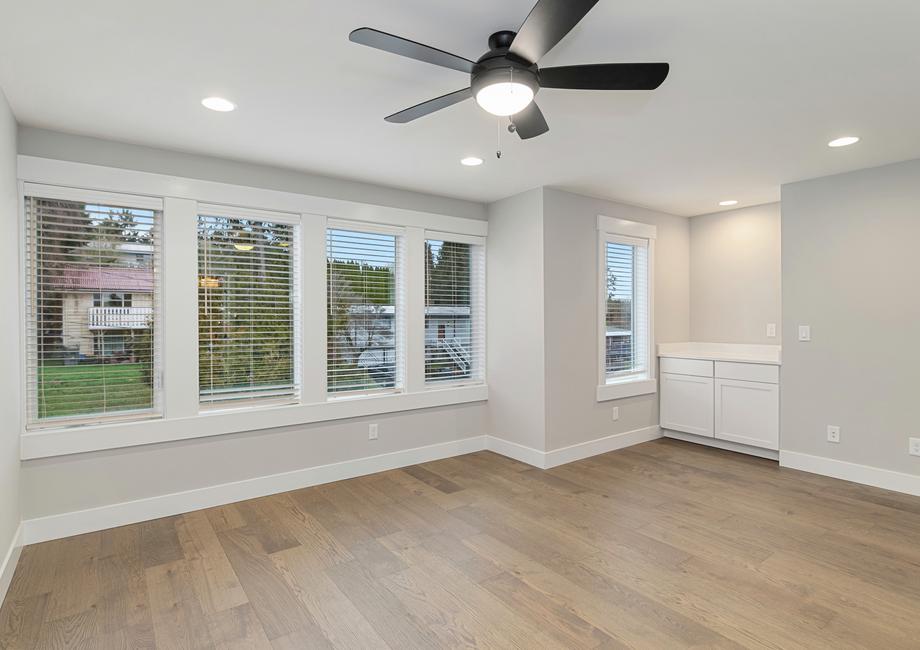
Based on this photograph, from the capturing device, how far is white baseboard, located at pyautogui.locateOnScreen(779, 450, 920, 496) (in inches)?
145

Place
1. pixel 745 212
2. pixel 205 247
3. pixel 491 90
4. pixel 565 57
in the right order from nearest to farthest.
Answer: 1. pixel 491 90
2. pixel 565 57
3. pixel 205 247
4. pixel 745 212

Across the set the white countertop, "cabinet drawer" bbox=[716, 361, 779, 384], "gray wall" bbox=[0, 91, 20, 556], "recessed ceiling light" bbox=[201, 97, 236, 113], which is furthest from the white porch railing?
"cabinet drawer" bbox=[716, 361, 779, 384]

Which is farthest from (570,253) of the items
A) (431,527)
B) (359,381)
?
(431,527)

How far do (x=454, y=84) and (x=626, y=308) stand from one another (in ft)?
10.9

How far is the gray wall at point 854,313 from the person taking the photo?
371 cm

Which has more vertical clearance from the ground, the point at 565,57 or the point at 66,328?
the point at 565,57

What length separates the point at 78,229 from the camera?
313 centimetres

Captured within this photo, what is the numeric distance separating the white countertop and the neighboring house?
472 centimetres

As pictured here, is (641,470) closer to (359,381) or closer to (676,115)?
(359,381)

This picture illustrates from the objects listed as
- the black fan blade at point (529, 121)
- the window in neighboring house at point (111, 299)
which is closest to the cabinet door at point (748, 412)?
the black fan blade at point (529, 121)

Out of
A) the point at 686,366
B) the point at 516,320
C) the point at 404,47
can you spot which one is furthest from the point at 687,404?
the point at 404,47

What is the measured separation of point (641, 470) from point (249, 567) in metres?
3.14

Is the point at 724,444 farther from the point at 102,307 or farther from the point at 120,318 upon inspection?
the point at 102,307

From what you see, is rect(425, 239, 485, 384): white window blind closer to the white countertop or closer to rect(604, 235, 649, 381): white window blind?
rect(604, 235, 649, 381): white window blind
